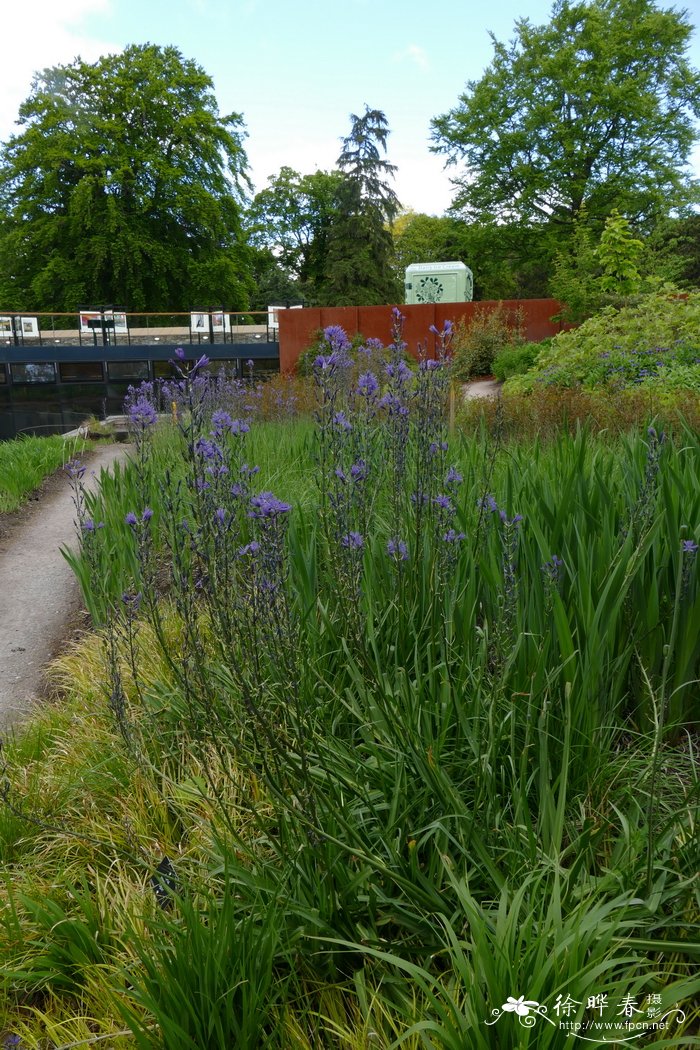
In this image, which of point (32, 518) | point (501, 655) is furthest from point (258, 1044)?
point (32, 518)

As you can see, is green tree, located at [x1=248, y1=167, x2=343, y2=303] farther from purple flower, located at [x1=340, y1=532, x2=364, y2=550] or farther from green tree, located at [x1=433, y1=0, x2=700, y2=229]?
purple flower, located at [x1=340, y1=532, x2=364, y2=550]

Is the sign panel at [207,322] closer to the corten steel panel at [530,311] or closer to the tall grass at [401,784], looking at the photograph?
the corten steel panel at [530,311]

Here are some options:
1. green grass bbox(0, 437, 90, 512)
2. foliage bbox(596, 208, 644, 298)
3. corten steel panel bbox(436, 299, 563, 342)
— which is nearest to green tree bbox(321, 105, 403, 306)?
corten steel panel bbox(436, 299, 563, 342)

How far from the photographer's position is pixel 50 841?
2.71 m

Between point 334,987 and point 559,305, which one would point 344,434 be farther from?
point 559,305

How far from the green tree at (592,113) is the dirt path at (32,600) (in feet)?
80.5

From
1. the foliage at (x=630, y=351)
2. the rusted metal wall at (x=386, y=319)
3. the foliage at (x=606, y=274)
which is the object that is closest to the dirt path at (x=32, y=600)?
the foliage at (x=630, y=351)

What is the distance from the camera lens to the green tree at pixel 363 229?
37219 mm

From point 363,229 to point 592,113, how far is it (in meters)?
12.7

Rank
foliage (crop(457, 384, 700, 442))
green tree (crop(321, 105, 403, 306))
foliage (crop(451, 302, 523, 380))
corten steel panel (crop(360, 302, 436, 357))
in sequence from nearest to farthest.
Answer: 1. foliage (crop(457, 384, 700, 442))
2. foliage (crop(451, 302, 523, 380))
3. corten steel panel (crop(360, 302, 436, 357))
4. green tree (crop(321, 105, 403, 306))

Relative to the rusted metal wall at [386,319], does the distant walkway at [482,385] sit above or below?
below

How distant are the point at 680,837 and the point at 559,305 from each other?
22.7 m

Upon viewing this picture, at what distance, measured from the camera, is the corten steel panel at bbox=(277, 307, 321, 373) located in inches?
937

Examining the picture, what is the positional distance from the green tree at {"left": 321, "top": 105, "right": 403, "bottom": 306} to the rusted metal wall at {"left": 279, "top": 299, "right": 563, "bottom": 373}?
13517mm
